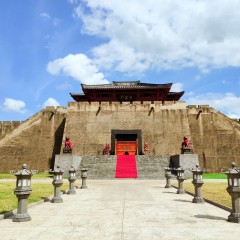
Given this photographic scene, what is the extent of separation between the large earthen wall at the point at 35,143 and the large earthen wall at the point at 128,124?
1.89 metres

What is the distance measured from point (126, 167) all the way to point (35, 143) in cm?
1211

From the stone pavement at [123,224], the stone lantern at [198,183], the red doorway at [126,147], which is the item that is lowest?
the stone pavement at [123,224]

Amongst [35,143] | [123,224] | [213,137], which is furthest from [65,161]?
[123,224]

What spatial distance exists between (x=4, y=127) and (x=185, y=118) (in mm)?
20089

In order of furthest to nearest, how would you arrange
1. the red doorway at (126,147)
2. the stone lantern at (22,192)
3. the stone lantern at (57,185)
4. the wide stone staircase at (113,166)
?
1. the red doorway at (126,147)
2. the wide stone staircase at (113,166)
3. the stone lantern at (57,185)
4. the stone lantern at (22,192)

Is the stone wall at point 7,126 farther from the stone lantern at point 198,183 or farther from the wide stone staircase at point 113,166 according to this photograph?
the stone lantern at point 198,183

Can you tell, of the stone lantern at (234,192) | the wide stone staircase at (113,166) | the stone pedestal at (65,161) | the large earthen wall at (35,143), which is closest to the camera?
the stone lantern at (234,192)

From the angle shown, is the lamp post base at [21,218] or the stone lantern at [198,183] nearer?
the lamp post base at [21,218]

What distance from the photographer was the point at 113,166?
22.5 m

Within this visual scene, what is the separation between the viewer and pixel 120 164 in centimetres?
2305

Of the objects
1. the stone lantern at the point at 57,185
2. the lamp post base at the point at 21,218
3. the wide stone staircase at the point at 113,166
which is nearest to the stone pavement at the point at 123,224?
the lamp post base at the point at 21,218

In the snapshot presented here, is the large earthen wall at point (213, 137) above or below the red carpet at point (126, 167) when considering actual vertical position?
above

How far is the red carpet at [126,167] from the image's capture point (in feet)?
68.3

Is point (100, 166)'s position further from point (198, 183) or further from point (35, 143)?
point (198, 183)
